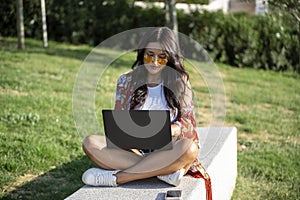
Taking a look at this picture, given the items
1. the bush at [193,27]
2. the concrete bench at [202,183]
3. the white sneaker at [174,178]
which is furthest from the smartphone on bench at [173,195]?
the bush at [193,27]

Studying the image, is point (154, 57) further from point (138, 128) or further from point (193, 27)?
point (193, 27)

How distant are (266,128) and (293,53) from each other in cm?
535

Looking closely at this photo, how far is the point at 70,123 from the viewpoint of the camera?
7000 millimetres

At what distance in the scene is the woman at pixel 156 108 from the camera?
3.93m

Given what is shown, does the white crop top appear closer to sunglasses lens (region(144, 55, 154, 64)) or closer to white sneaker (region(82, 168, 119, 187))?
sunglasses lens (region(144, 55, 154, 64))

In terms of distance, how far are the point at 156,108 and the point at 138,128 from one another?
0.43m

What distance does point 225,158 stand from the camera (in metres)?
4.98

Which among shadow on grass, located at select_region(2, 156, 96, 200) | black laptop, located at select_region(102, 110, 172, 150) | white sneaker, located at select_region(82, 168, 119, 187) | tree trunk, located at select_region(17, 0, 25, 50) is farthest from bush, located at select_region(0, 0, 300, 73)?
white sneaker, located at select_region(82, 168, 119, 187)

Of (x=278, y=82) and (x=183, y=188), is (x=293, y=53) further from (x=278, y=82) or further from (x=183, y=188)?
(x=183, y=188)

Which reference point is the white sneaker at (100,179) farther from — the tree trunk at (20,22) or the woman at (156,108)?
the tree trunk at (20,22)

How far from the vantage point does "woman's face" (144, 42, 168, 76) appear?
4184mm

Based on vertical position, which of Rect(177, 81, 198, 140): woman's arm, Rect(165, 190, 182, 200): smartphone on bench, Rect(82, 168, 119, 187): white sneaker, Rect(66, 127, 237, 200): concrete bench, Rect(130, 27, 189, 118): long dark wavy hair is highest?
Rect(130, 27, 189, 118): long dark wavy hair

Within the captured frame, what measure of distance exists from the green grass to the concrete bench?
373 mm

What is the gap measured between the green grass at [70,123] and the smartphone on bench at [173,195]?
5.25 feet
